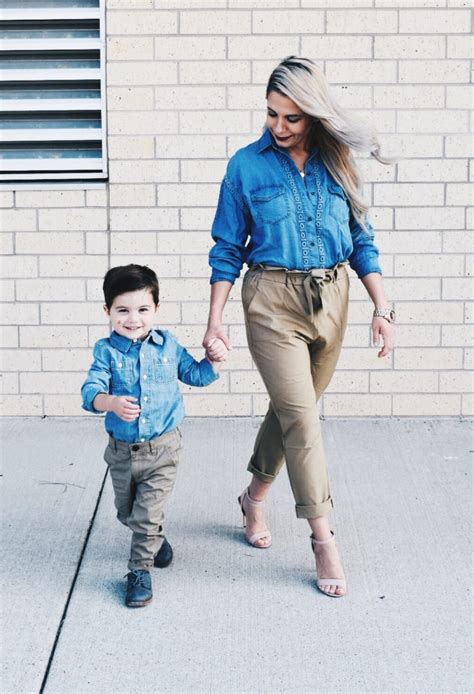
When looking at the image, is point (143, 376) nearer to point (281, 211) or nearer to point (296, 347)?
point (296, 347)

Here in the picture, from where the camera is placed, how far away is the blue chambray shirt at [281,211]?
3.44m

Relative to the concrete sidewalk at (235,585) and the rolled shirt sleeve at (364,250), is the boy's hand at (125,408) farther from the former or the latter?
the rolled shirt sleeve at (364,250)

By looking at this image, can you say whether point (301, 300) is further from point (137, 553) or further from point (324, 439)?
point (324, 439)

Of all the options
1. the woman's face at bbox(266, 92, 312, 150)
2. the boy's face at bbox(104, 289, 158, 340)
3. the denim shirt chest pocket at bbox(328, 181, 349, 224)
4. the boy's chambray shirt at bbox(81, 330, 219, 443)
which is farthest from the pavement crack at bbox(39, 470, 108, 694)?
the woman's face at bbox(266, 92, 312, 150)

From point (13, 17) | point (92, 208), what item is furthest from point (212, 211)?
point (13, 17)

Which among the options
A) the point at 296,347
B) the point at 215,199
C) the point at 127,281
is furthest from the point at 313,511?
the point at 215,199

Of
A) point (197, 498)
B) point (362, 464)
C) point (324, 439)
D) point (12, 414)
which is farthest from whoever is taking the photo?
point (12, 414)

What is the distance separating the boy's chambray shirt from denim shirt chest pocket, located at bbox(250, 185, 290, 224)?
21.8 inches

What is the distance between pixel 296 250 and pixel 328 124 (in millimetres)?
452

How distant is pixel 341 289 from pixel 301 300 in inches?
7.6

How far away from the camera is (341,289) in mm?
3586

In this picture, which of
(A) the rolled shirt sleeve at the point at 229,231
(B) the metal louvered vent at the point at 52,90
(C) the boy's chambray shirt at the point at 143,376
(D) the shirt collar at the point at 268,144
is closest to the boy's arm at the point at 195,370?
(C) the boy's chambray shirt at the point at 143,376

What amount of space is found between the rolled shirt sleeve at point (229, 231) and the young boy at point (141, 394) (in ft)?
0.98

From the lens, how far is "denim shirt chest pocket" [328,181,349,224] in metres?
3.48
